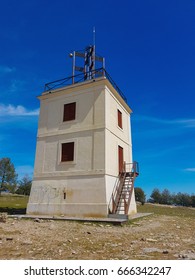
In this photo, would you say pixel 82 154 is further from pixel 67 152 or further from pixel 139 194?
pixel 139 194

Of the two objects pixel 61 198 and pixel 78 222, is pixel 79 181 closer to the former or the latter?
pixel 61 198

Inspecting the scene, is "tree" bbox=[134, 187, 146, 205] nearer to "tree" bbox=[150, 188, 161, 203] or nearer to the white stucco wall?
"tree" bbox=[150, 188, 161, 203]

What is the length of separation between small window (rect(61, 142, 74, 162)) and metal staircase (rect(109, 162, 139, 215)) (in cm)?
403

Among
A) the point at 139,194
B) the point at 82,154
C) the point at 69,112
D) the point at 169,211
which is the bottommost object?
the point at 169,211

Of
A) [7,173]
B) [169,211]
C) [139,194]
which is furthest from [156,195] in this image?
[169,211]

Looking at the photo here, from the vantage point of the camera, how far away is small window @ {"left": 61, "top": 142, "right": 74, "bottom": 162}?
16.0 meters

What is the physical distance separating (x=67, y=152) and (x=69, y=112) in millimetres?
3321

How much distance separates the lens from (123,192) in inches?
617

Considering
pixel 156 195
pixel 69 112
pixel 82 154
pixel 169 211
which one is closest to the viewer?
pixel 82 154

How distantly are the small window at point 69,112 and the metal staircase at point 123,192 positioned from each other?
601cm

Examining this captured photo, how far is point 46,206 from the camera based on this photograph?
15570 millimetres

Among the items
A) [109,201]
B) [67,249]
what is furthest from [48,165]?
[67,249]

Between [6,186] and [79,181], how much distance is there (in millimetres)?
52444

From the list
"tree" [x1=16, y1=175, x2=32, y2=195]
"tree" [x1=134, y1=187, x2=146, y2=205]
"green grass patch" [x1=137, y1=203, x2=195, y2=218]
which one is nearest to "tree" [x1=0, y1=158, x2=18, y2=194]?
"tree" [x1=16, y1=175, x2=32, y2=195]
